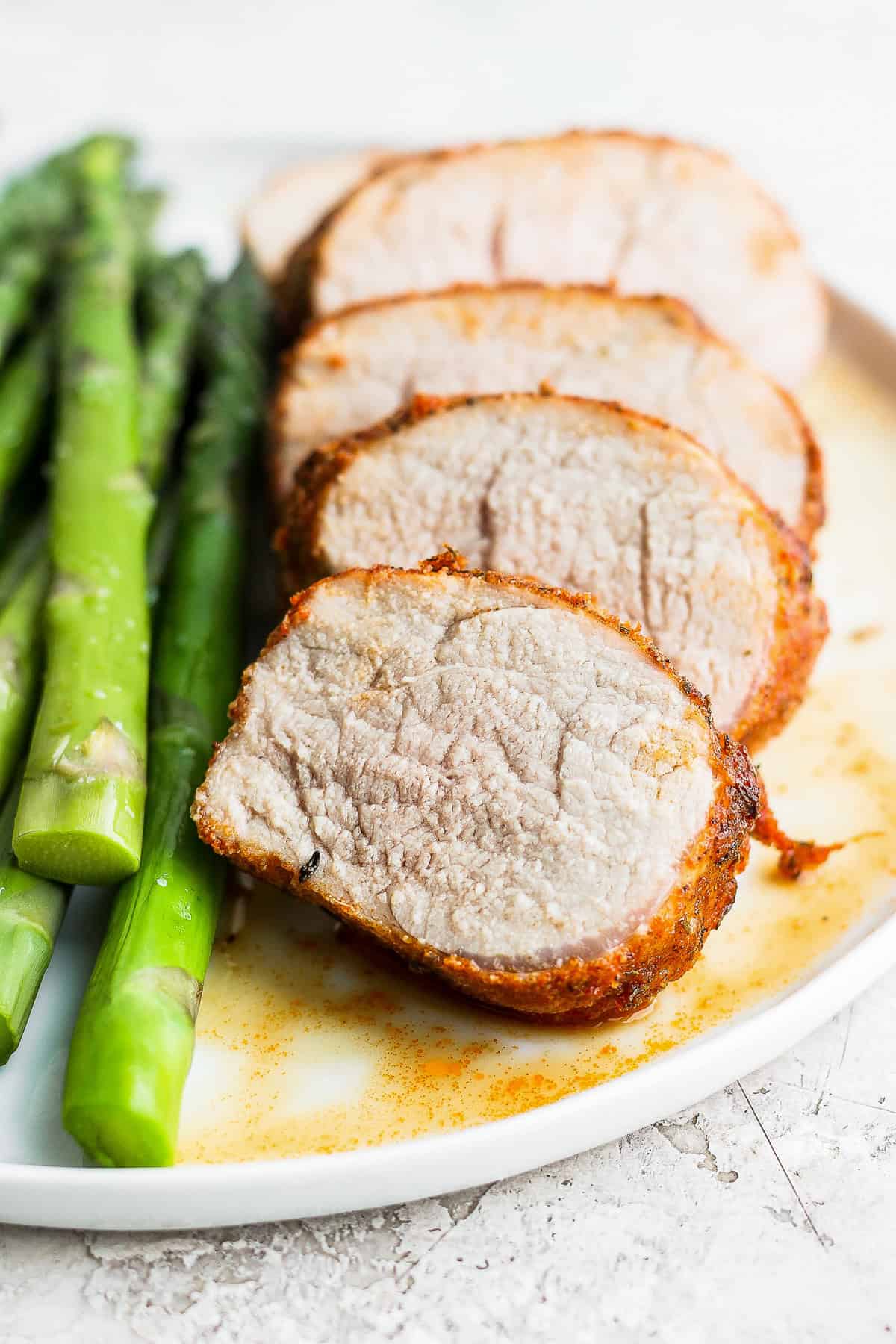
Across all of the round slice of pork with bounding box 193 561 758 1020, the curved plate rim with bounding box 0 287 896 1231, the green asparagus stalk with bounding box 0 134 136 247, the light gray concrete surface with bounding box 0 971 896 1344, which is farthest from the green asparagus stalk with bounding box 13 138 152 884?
the light gray concrete surface with bounding box 0 971 896 1344

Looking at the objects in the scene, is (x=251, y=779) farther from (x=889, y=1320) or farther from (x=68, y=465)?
(x=889, y=1320)

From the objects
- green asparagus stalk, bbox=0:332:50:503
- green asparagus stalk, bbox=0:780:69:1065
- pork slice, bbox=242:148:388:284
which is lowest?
green asparagus stalk, bbox=0:780:69:1065

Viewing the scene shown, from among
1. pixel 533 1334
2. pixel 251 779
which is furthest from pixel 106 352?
pixel 533 1334

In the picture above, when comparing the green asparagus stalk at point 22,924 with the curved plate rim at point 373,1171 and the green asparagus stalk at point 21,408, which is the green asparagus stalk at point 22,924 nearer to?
the curved plate rim at point 373,1171

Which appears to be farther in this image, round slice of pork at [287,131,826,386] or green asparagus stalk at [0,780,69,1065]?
round slice of pork at [287,131,826,386]

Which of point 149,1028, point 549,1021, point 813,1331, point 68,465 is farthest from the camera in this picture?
point 68,465

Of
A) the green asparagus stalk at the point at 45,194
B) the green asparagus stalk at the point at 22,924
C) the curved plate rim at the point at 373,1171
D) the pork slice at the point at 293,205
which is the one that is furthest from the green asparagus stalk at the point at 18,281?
the curved plate rim at the point at 373,1171

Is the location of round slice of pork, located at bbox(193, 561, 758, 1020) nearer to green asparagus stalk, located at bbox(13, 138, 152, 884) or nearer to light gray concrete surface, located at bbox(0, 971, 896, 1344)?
green asparagus stalk, located at bbox(13, 138, 152, 884)

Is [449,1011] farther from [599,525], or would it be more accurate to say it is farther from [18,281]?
[18,281]
